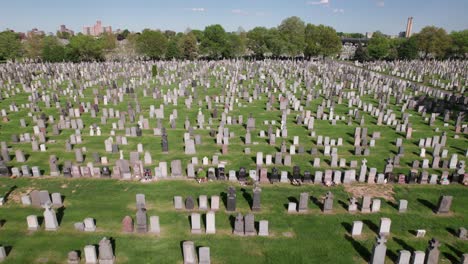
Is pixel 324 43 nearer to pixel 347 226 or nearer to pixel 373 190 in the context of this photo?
pixel 373 190

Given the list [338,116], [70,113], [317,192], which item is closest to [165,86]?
[70,113]

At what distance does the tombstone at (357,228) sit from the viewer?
1098 cm

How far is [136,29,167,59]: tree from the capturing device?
224ft

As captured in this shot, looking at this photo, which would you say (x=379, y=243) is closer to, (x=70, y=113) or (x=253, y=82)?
(x=70, y=113)

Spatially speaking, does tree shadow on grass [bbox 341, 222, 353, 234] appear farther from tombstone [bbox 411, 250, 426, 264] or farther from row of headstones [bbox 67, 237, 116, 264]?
row of headstones [bbox 67, 237, 116, 264]

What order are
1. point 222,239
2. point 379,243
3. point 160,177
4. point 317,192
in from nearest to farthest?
point 379,243 → point 222,239 → point 317,192 → point 160,177

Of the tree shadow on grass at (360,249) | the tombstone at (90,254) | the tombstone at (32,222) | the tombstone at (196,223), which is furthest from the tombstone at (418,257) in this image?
the tombstone at (32,222)

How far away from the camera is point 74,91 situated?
112 feet

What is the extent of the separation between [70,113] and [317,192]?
2077 cm

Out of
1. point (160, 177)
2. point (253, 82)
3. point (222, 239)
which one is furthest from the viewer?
point (253, 82)

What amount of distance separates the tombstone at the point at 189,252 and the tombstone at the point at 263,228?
8.33ft

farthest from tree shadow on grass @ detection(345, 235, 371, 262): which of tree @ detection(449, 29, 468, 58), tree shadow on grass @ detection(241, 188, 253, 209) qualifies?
tree @ detection(449, 29, 468, 58)

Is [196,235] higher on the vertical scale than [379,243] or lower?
lower

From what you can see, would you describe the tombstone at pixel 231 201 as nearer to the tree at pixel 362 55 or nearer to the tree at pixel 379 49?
the tree at pixel 379 49
